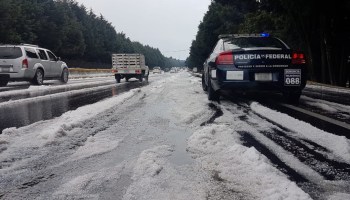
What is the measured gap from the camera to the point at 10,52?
1380cm

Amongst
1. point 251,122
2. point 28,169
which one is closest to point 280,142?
point 251,122

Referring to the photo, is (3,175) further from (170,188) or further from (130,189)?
(170,188)

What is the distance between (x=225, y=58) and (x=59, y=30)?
58.1m

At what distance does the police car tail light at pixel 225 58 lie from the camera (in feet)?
22.1

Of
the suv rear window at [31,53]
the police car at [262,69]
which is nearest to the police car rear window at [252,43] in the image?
the police car at [262,69]

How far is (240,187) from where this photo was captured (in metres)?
2.28

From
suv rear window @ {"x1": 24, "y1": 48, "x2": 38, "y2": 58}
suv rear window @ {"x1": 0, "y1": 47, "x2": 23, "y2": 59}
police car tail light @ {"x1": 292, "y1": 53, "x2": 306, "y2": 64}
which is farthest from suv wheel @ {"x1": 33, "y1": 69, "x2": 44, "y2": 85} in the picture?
police car tail light @ {"x1": 292, "y1": 53, "x2": 306, "y2": 64}

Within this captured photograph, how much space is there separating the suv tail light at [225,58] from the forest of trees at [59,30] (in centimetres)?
4276

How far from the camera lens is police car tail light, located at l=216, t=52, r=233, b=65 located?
6.75m

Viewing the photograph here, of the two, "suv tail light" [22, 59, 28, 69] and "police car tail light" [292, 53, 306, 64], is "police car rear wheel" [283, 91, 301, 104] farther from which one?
"suv tail light" [22, 59, 28, 69]

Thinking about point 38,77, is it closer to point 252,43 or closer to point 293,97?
point 252,43

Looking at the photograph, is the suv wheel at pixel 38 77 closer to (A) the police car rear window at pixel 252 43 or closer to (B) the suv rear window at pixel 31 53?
(B) the suv rear window at pixel 31 53

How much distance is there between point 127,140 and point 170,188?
150cm

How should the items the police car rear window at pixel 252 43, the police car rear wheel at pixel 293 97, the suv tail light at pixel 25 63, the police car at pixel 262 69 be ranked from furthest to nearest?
the suv tail light at pixel 25 63, the police car rear window at pixel 252 43, the police car rear wheel at pixel 293 97, the police car at pixel 262 69
